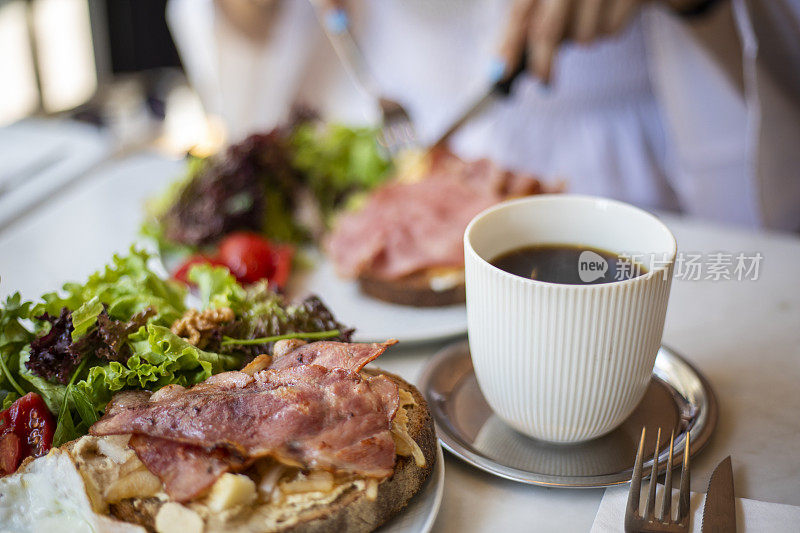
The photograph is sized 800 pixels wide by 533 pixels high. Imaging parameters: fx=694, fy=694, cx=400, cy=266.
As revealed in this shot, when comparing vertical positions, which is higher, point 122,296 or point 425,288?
point 122,296

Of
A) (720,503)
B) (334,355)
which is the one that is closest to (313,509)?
(334,355)

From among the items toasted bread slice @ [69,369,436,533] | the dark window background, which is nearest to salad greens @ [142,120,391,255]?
toasted bread slice @ [69,369,436,533]

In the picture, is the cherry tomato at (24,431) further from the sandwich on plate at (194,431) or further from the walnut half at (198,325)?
the walnut half at (198,325)

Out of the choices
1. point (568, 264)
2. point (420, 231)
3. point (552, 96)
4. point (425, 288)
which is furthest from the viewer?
point (552, 96)

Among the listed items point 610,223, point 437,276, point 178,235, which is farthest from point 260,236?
point 610,223

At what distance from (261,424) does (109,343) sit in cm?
35

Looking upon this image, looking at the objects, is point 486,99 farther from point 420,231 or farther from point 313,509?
point 313,509

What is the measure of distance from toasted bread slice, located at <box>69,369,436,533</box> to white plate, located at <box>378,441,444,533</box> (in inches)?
0.6

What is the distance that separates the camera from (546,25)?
7.07 feet

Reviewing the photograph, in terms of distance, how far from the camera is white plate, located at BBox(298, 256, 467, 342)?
5.14 feet

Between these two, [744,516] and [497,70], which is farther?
[497,70]

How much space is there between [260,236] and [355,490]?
4.50ft

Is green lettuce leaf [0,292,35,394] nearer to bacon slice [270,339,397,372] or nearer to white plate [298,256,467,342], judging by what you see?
bacon slice [270,339,397,372]

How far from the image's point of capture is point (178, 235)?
6.95ft
